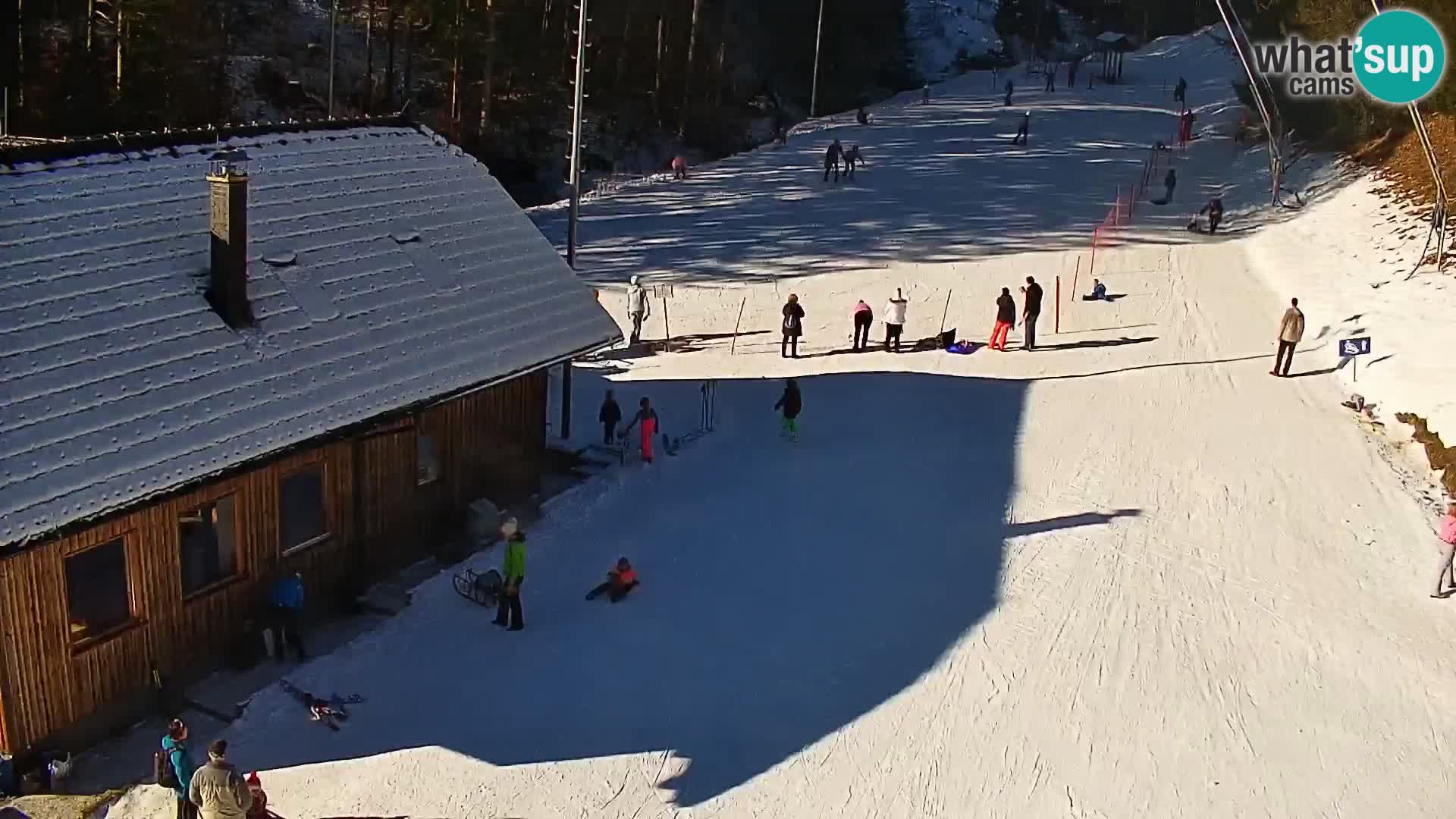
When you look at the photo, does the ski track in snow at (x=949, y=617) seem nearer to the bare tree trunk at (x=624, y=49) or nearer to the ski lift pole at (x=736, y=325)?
the ski lift pole at (x=736, y=325)

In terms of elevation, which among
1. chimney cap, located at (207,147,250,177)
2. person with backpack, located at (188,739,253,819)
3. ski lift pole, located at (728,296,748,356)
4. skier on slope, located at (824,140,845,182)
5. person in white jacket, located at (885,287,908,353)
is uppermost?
chimney cap, located at (207,147,250,177)

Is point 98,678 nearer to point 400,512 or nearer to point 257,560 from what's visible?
point 257,560

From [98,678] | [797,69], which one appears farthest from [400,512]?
[797,69]

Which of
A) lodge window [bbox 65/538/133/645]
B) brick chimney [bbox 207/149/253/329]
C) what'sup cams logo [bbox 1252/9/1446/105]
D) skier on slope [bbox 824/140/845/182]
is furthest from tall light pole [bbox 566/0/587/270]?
what'sup cams logo [bbox 1252/9/1446/105]

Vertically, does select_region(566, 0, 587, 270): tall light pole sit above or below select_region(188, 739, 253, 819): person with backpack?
above

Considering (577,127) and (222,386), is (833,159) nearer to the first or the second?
(577,127)

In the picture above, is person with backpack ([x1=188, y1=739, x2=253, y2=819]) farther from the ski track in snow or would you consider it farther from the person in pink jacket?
the person in pink jacket
